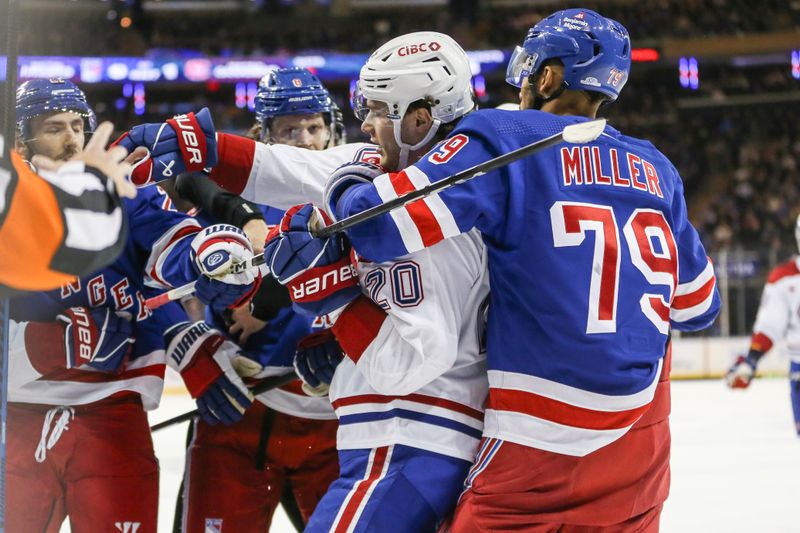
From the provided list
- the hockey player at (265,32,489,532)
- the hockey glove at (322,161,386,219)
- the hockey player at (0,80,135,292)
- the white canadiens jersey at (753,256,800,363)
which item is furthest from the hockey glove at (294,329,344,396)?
the white canadiens jersey at (753,256,800,363)

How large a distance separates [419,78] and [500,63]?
1440 centimetres

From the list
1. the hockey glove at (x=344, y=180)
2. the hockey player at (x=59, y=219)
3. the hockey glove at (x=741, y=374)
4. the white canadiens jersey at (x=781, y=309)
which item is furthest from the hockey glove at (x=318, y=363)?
the white canadiens jersey at (x=781, y=309)

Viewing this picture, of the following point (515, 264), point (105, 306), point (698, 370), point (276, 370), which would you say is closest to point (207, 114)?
point (105, 306)

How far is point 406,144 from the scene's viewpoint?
1.92 m

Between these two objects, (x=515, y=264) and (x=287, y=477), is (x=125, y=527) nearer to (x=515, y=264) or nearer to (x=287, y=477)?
(x=287, y=477)

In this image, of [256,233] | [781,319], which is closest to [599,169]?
[256,233]

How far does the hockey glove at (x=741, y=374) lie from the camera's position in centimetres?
614

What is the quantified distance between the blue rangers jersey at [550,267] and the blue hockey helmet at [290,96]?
3.47 feet

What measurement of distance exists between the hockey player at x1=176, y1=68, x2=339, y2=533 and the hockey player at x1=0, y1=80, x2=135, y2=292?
106 centimetres

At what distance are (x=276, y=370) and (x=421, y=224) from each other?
1064mm

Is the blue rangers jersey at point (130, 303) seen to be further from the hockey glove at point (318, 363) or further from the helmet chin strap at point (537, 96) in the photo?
the helmet chin strap at point (537, 96)

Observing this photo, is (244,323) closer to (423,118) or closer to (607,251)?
(423,118)

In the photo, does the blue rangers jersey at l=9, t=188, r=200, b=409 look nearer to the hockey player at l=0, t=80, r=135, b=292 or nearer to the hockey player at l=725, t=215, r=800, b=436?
the hockey player at l=0, t=80, r=135, b=292

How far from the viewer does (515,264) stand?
5.76 feet
